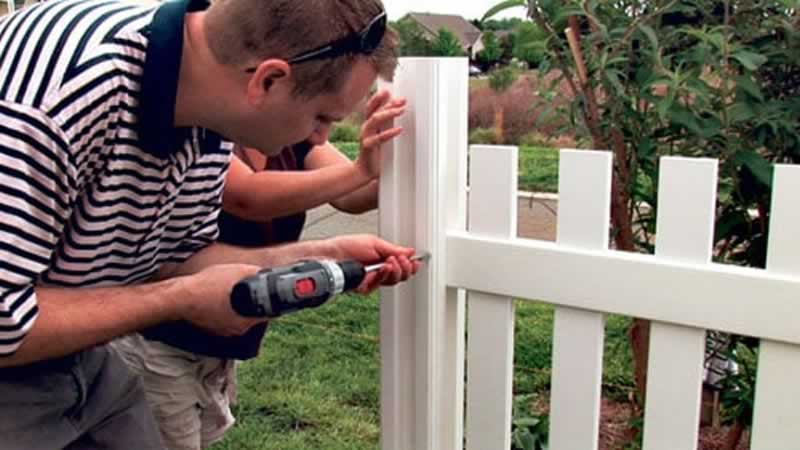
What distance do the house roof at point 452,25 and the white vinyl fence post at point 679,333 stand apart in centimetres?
104

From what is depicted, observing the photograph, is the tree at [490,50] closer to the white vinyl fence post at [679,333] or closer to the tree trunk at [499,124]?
the tree trunk at [499,124]

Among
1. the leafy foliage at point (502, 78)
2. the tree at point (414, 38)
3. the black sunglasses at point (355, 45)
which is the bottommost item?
the leafy foliage at point (502, 78)

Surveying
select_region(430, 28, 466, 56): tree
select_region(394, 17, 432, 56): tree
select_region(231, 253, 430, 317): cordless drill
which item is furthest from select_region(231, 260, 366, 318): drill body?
select_region(430, 28, 466, 56): tree

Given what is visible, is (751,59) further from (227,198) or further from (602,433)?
(602,433)

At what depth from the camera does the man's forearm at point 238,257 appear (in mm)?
1646

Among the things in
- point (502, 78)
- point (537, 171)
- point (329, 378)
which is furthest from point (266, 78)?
point (537, 171)

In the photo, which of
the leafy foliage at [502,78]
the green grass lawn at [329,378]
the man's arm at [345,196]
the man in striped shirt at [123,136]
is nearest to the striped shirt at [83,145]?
the man in striped shirt at [123,136]

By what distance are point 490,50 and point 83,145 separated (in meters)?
1.36

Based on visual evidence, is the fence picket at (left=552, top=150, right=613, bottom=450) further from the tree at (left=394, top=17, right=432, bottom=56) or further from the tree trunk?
the tree trunk

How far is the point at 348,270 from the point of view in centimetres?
138

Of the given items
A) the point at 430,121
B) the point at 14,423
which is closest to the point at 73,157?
the point at 14,423

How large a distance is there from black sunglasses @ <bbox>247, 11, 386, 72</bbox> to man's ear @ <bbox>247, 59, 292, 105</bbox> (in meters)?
0.01

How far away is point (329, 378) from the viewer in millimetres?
3232

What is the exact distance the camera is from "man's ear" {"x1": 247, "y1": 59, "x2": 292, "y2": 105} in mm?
1291
